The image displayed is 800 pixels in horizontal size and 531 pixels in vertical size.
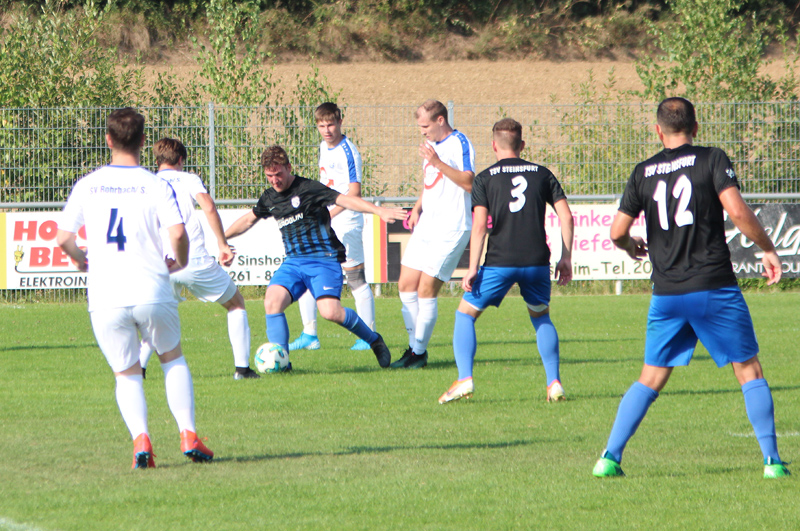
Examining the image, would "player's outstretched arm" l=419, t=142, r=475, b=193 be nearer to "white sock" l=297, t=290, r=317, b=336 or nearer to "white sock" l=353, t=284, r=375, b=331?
Answer: "white sock" l=353, t=284, r=375, b=331

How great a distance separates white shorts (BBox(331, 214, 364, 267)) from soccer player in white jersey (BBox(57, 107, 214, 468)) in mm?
5533

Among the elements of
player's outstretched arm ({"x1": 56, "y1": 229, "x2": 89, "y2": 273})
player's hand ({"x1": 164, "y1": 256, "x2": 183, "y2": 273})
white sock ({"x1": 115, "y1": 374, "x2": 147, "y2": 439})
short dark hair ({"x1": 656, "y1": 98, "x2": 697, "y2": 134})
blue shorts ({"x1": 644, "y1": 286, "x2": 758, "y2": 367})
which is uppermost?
short dark hair ({"x1": 656, "y1": 98, "x2": 697, "y2": 134})

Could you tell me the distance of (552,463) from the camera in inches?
213

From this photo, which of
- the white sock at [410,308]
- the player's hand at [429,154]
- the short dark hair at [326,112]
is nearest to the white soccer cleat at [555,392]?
the player's hand at [429,154]

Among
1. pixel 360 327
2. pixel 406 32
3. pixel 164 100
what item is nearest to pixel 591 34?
pixel 406 32

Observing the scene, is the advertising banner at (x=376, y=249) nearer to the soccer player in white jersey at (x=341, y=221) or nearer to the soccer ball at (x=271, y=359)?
the soccer player in white jersey at (x=341, y=221)

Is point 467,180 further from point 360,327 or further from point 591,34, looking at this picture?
point 591,34

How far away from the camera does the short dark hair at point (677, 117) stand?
16.2 feet

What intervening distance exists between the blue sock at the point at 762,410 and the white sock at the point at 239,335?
14.4ft

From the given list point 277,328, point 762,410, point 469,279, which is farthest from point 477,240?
point 762,410

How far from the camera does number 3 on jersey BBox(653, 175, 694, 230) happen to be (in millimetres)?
4863

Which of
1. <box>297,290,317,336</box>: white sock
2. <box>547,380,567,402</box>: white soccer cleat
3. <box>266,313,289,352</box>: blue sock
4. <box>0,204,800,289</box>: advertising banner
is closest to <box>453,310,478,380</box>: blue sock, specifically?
<box>547,380,567,402</box>: white soccer cleat

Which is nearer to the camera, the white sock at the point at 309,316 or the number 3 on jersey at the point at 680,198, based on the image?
the number 3 on jersey at the point at 680,198

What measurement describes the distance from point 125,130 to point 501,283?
2.97 meters
